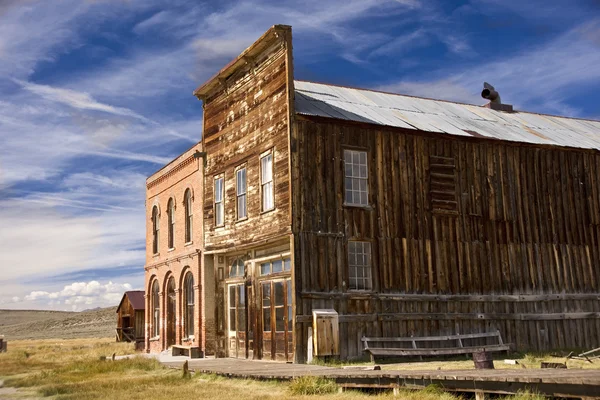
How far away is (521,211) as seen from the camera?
75.4 feet

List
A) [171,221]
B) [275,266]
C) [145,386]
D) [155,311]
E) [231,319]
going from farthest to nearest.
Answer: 1. [155,311]
2. [171,221]
3. [231,319]
4. [275,266]
5. [145,386]

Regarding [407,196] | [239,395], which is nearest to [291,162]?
[407,196]

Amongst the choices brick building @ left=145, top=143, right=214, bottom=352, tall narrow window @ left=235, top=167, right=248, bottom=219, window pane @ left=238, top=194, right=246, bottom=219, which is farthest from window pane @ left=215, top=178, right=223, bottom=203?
brick building @ left=145, top=143, right=214, bottom=352

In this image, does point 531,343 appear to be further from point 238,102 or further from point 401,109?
point 238,102

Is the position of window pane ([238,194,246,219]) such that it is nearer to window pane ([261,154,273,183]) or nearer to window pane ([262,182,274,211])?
window pane ([262,182,274,211])

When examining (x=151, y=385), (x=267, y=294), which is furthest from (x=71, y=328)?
(x=151, y=385)

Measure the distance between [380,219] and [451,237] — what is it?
2595mm

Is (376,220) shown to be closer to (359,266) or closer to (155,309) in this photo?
(359,266)

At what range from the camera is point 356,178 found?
20656 mm

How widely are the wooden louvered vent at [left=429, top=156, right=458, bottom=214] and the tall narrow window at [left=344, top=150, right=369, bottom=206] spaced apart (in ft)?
7.68

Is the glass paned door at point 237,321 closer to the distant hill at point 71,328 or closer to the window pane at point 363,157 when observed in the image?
the window pane at point 363,157

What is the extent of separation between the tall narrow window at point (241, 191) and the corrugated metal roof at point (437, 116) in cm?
336

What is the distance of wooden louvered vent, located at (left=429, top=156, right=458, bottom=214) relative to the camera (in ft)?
71.1

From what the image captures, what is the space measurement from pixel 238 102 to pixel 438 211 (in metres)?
7.73
